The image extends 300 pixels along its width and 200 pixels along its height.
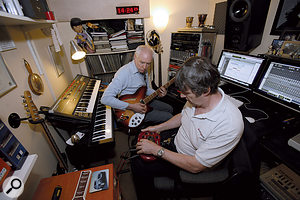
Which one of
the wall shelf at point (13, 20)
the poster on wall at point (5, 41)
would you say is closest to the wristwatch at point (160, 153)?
the wall shelf at point (13, 20)

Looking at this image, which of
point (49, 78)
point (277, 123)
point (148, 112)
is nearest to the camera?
point (277, 123)

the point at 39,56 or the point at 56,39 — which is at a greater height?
the point at 56,39

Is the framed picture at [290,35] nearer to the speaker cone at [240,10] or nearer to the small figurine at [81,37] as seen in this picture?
the speaker cone at [240,10]

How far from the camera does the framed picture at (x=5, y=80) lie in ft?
2.90

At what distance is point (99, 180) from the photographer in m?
0.92

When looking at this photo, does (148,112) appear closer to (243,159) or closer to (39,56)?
(243,159)

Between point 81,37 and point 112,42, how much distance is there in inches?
21.7

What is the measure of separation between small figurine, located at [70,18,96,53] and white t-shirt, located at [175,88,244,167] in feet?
5.67

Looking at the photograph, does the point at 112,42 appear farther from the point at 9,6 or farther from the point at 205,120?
the point at 205,120

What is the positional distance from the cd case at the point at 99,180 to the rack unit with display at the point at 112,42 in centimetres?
185

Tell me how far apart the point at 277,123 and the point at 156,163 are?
1.06 m

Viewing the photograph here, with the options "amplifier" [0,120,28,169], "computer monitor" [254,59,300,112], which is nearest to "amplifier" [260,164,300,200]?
"computer monitor" [254,59,300,112]

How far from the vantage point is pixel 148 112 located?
1.76 meters

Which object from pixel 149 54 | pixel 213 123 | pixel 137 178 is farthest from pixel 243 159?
pixel 149 54
